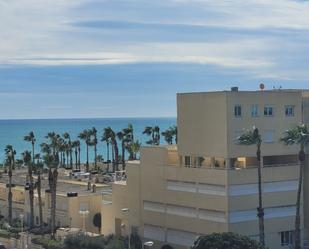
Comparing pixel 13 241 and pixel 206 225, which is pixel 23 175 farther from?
pixel 206 225

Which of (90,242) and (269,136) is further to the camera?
(90,242)

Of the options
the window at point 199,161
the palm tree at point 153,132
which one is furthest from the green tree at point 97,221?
the palm tree at point 153,132

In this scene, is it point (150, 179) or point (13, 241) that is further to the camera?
point (13, 241)

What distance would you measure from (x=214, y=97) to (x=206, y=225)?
1107cm

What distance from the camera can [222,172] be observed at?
5978 centimetres

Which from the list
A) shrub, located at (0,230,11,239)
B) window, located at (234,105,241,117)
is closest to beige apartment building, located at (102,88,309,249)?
window, located at (234,105,241,117)

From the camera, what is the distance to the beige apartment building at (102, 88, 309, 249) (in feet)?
198

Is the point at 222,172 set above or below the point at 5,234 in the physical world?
above

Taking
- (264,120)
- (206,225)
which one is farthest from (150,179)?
(264,120)

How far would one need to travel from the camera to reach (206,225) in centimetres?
6097

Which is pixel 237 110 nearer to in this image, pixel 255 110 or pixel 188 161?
pixel 255 110

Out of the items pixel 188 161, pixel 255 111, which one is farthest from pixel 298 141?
pixel 188 161

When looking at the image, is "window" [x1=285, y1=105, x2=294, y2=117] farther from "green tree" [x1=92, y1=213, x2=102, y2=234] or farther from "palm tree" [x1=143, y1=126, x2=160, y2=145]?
"palm tree" [x1=143, y1=126, x2=160, y2=145]

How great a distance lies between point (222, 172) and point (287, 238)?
9.77 metres
